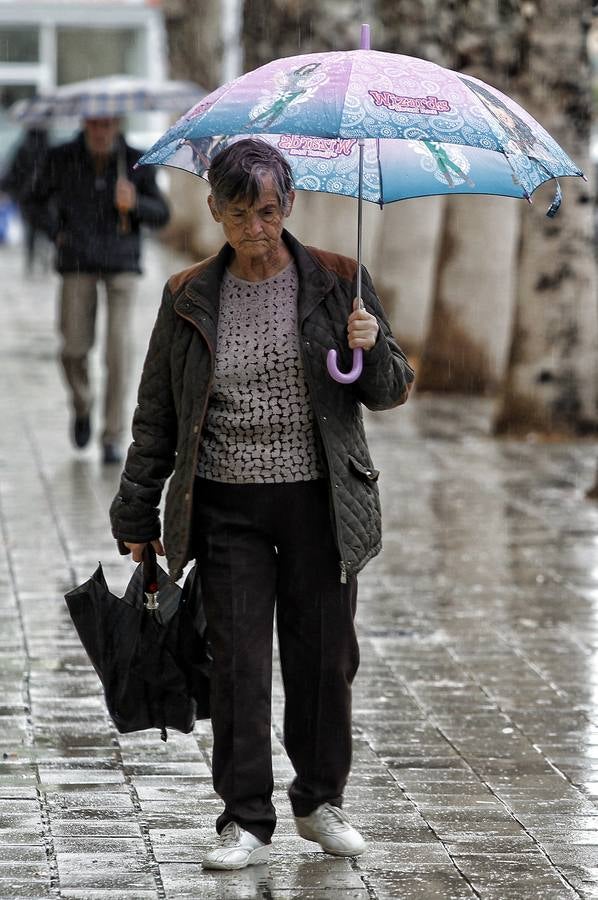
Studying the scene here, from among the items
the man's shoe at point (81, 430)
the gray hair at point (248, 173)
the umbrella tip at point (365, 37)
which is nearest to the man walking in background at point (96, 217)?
the man's shoe at point (81, 430)

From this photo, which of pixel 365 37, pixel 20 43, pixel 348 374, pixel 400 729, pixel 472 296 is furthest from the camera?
pixel 20 43

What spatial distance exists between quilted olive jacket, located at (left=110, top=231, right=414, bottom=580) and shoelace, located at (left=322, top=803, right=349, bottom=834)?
64 cm

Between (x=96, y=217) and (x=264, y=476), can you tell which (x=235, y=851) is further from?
(x=96, y=217)

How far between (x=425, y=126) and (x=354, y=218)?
1648 cm

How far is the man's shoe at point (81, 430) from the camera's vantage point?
11.6 metres

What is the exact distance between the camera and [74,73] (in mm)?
45531

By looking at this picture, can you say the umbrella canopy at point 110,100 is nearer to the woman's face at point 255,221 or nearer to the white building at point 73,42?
the woman's face at point 255,221

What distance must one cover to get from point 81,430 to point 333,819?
703 centimetres

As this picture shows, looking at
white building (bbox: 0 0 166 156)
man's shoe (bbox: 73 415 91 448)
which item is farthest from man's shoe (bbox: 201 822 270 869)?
white building (bbox: 0 0 166 156)

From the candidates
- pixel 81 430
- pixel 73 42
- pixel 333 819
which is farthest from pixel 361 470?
pixel 73 42

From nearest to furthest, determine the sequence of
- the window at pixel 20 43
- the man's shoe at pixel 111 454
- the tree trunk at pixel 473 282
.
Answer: the man's shoe at pixel 111 454 < the tree trunk at pixel 473 282 < the window at pixel 20 43

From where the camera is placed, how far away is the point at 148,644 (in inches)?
198

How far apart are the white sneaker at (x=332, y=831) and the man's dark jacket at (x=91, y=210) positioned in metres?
6.53

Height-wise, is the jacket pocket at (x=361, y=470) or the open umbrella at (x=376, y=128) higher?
the open umbrella at (x=376, y=128)
